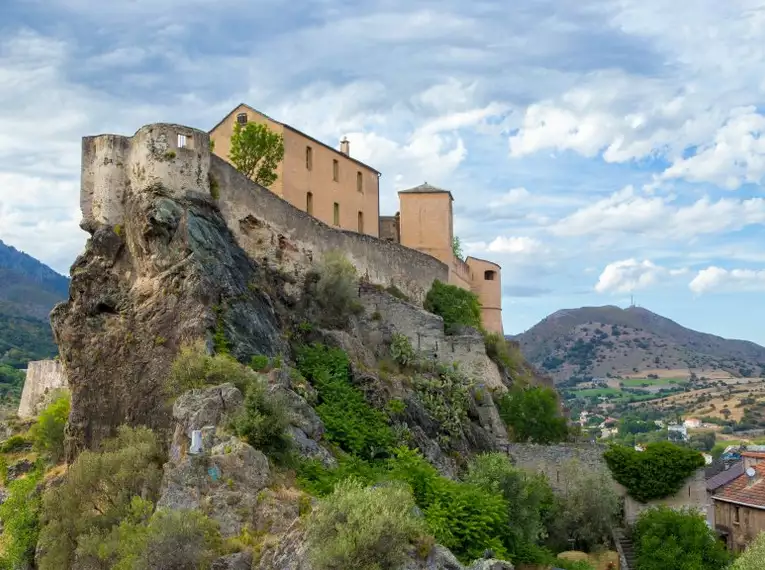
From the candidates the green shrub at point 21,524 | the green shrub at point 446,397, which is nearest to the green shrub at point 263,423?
the green shrub at point 21,524

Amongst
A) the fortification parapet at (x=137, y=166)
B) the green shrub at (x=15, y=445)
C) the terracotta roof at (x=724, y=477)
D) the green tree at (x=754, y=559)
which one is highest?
the fortification parapet at (x=137, y=166)

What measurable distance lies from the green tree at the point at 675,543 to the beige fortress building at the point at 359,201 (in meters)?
15.9

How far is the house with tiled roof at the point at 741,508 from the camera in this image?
44709 mm

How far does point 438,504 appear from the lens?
888 inches

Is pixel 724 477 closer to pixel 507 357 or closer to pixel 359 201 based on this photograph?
A: pixel 507 357

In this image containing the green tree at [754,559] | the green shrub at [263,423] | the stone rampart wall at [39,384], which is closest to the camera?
the green shrub at [263,423]

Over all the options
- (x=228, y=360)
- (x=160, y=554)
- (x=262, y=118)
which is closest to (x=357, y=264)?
(x=262, y=118)

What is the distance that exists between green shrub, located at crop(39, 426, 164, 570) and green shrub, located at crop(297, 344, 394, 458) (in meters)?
4.89

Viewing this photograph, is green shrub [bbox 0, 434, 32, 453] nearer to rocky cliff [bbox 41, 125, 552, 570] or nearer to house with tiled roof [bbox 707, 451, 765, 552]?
rocky cliff [bbox 41, 125, 552, 570]

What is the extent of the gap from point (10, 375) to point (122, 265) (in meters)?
101

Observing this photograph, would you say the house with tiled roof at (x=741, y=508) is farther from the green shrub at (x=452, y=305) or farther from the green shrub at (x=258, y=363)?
the green shrub at (x=258, y=363)

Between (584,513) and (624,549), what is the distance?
2131 mm

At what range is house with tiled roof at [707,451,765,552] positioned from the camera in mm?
44709

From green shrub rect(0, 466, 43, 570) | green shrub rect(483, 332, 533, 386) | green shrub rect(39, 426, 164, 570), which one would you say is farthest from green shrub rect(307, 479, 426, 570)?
green shrub rect(483, 332, 533, 386)
